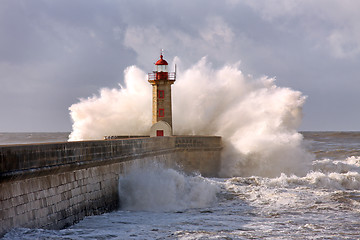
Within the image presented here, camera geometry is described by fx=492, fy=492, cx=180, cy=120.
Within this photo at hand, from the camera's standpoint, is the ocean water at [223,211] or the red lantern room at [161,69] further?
the red lantern room at [161,69]

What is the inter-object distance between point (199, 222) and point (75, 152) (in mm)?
2741

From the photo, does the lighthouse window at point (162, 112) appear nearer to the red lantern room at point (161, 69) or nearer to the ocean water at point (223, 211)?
the red lantern room at point (161, 69)

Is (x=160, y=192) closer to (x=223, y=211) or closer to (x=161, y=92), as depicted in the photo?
(x=223, y=211)

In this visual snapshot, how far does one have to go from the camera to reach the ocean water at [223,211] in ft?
27.6

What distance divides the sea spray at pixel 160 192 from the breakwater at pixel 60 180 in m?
0.28

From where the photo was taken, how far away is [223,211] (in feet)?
36.1

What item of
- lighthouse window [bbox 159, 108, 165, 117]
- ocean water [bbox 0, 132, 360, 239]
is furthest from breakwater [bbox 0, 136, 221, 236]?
lighthouse window [bbox 159, 108, 165, 117]

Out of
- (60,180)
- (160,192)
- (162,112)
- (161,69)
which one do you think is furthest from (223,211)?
(161,69)

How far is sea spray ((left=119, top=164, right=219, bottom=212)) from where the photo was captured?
1132 centimetres

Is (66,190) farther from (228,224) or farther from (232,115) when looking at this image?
(232,115)

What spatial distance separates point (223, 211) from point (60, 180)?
402 centimetres

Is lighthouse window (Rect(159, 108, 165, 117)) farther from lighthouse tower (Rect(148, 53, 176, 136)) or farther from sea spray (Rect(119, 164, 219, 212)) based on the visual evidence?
sea spray (Rect(119, 164, 219, 212))

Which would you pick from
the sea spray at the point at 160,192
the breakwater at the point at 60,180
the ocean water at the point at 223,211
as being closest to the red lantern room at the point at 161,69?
the ocean water at the point at 223,211

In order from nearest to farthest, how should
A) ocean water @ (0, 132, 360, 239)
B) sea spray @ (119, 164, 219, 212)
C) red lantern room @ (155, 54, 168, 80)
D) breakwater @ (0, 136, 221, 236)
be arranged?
breakwater @ (0, 136, 221, 236) < ocean water @ (0, 132, 360, 239) < sea spray @ (119, 164, 219, 212) < red lantern room @ (155, 54, 168, 80)
